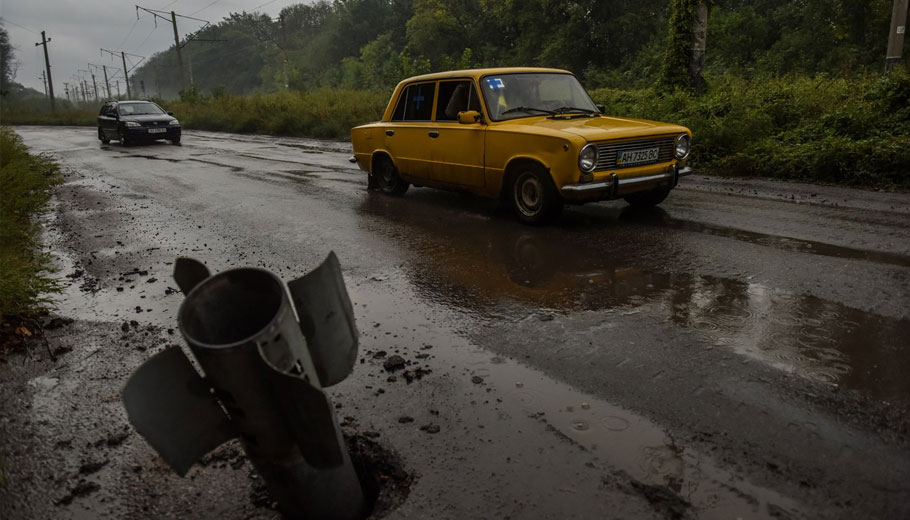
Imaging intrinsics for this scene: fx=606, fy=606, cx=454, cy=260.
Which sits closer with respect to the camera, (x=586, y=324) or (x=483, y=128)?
(x=586, y=324)

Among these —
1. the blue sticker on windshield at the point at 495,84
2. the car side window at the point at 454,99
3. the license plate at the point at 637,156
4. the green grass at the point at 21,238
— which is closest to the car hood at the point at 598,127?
the license plate at the point at 637,156

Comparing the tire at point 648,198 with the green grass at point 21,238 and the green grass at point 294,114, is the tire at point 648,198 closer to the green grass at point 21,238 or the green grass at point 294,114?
the green grass at point 21,238

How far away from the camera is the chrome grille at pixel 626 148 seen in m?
6.55

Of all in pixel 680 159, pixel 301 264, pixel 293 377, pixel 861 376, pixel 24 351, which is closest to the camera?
pixel 293 377

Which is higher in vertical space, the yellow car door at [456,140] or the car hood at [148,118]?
Answer: the car hood at [148,118]

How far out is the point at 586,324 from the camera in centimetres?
416

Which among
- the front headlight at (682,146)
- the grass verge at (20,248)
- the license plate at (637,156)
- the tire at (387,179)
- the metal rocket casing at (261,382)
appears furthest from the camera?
the tire at (387,179)

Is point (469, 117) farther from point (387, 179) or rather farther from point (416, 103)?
point (387, 179)

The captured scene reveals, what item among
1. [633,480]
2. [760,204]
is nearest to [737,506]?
[633,480]

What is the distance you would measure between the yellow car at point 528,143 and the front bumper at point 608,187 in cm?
1

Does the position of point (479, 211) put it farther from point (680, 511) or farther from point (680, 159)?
point (680, 511)

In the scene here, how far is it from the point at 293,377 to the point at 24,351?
3433 mm

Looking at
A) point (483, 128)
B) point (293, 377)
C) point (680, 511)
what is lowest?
point (680, 511)

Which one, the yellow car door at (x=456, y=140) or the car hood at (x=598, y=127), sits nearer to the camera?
the car hood at (x=598, y=127)
